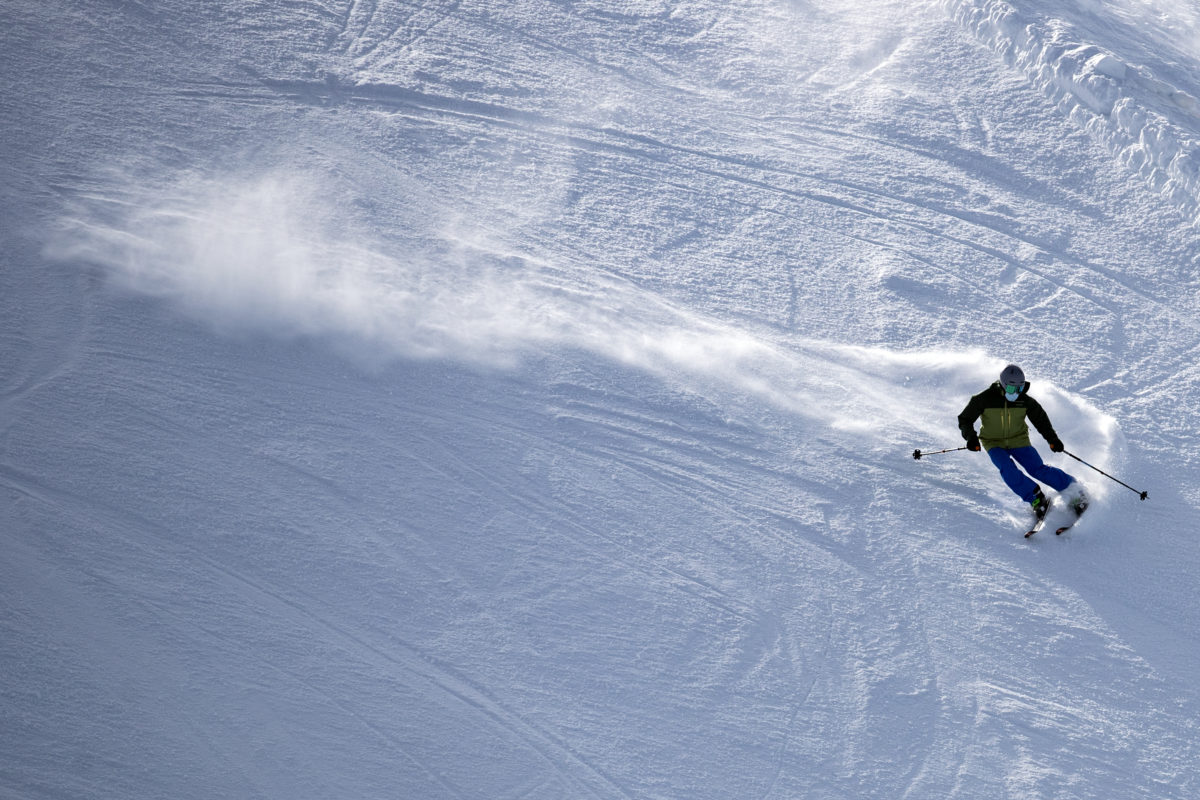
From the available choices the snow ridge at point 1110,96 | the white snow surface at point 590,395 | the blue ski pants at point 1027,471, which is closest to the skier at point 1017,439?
the blue ski pants at point 1027,471

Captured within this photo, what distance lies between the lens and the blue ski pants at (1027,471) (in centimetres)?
654

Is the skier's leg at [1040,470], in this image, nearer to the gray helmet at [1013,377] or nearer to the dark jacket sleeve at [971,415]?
the dark jacket sleeve at [971,415]

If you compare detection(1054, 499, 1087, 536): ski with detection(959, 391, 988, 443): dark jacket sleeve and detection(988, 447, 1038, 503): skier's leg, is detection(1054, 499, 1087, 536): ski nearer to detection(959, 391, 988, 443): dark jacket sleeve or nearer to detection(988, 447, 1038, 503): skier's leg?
detection(988, 447, 1038, 503): skier's leg

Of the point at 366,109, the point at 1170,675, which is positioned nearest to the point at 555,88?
the point at 366,109

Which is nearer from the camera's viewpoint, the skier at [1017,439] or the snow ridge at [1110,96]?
the skier at [1017,439]

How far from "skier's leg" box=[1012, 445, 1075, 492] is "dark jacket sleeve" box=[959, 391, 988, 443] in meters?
0.33

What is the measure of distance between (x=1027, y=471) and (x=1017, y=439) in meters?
0.25

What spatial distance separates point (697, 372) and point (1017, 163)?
4136 mm

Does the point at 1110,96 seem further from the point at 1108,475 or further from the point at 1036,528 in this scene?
the point at 1036,528

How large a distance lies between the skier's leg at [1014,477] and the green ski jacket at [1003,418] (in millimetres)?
69

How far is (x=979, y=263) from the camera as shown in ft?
27.9

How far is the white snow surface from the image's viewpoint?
5.76m

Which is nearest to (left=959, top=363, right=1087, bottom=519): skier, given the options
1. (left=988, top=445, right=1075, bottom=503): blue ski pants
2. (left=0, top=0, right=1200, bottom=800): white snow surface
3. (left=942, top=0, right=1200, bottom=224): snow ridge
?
(left=988, top=445, right=1075, bottom=503): blue ski pants

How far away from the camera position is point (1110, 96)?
9625 mm
